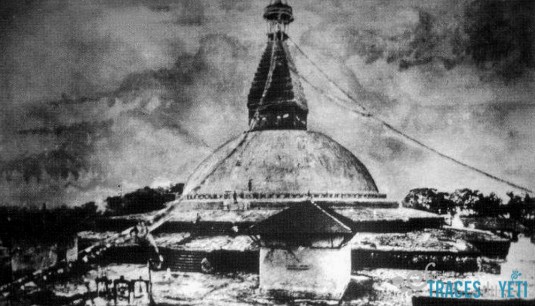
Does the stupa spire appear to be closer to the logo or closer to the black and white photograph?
the black and white photograph

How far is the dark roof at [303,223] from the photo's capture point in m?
5.16

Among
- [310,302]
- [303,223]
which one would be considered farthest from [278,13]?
[310,302]

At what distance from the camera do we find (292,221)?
530 centimetres

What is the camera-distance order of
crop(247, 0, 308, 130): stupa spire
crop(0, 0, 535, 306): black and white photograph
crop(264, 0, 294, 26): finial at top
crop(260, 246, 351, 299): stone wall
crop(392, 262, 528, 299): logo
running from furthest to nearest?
crop(247, 0, 308, 130): stupa spire
crop(264, 0, 294, 26): finial at top
crop(0, 0, 535, 306): black and white photograph
crop(392, 262, 528, 299): logo
crop(260, 246, 351, 299): stone wall

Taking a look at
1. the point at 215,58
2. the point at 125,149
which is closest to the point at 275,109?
the point at 215,58

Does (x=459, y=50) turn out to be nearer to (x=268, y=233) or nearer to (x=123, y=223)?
(x=268, y=233)

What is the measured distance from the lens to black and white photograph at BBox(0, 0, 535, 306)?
18.4ft

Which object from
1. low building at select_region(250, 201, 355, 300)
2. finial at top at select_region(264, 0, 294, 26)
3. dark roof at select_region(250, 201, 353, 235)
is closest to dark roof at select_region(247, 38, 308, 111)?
finial at top at select_region(264, 0, 294, 26)

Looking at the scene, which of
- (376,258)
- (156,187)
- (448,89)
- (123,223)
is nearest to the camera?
(448,89)

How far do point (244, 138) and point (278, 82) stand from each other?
1595mm

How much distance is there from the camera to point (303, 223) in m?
5.26

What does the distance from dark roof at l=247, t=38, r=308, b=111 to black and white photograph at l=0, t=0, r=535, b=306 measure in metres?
0.31

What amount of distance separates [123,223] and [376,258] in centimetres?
448

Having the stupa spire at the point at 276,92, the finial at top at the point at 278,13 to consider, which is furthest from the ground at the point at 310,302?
the finial at top at the point at 278,13
